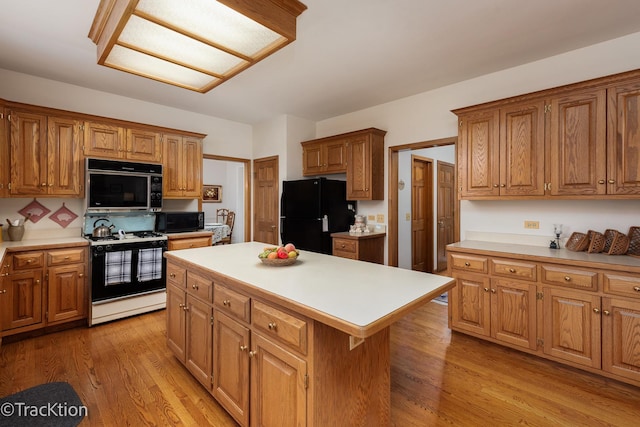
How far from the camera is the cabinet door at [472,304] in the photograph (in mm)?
2658

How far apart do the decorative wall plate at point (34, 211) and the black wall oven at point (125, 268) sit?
33.3 inches

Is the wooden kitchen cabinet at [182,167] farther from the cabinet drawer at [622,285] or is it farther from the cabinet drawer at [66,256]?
the cabinet drawer at [622,285]

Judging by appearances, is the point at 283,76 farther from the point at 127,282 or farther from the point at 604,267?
the point at 604,267

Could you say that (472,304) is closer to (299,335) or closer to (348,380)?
(348,380)

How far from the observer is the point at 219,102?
13.2ft

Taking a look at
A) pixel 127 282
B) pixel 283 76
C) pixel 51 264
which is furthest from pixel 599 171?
pixel 51 264

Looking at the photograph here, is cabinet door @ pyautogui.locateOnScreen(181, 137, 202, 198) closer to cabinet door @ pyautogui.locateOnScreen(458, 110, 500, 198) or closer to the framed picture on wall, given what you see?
cabinet door @ pyautogui.locateOnScreen(458, 110, 500, 198)

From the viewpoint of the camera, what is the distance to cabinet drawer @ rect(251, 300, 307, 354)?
1.25 m

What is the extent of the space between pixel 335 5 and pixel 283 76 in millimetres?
1252

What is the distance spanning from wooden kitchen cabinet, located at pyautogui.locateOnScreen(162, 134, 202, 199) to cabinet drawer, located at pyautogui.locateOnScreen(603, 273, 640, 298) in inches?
169

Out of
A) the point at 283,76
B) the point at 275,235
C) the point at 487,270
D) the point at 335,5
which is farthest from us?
the point at 275,235

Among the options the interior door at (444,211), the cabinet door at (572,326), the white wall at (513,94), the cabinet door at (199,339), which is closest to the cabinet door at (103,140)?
the cabinet door at (199,339)

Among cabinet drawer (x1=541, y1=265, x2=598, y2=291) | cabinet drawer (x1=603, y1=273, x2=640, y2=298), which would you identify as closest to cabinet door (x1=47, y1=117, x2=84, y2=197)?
cabinet drawer (x1=541, y1=265, x2=598, y2=291)

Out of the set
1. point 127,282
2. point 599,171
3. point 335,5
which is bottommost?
point 127,282
